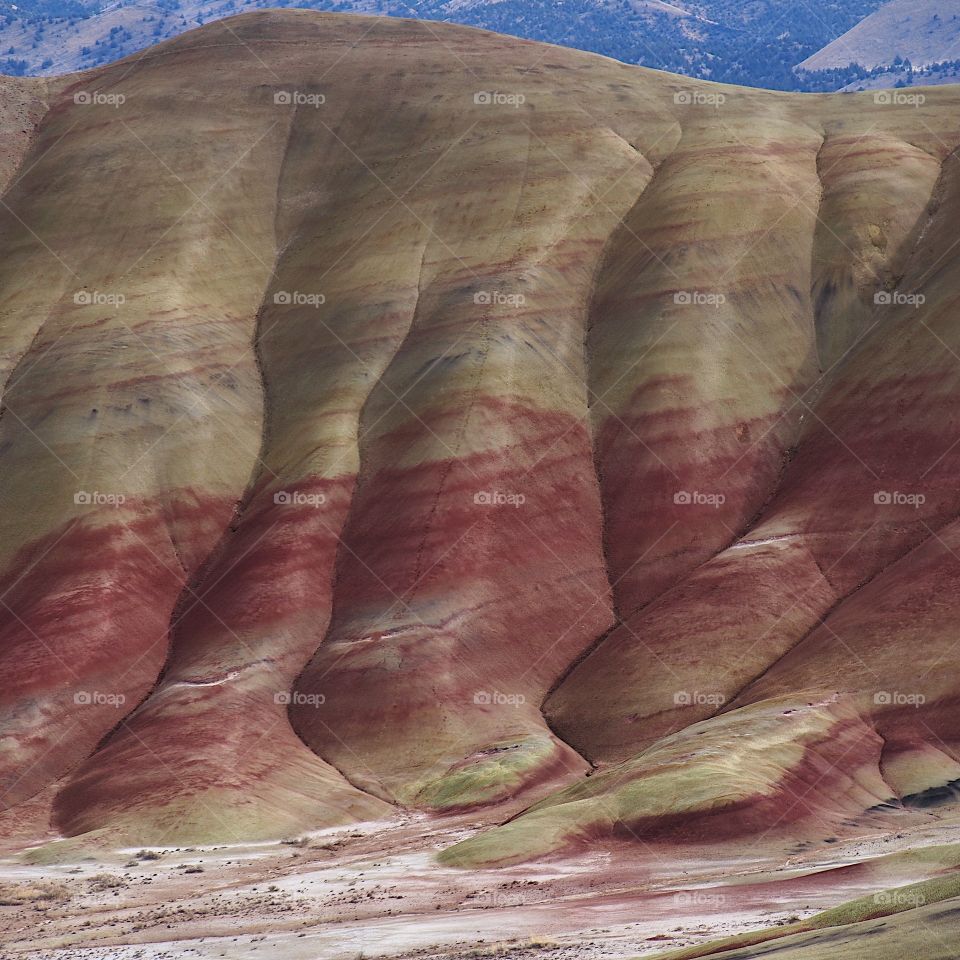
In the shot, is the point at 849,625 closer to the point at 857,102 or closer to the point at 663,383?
the point at 663,383

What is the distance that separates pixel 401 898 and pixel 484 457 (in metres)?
39.9

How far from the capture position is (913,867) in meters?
47.9

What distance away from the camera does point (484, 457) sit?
302 ft

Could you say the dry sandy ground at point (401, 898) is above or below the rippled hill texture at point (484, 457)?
above

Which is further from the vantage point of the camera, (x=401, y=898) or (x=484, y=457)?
(x=484, y=457)

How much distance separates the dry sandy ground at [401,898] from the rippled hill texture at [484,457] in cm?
284

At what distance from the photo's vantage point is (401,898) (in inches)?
2200

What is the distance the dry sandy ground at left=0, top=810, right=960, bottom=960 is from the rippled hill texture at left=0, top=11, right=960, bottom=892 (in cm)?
284

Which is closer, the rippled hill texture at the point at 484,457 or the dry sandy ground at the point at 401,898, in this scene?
the dry sandy ground at the point at 401,898

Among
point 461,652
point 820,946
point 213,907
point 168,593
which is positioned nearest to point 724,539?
point 461,652

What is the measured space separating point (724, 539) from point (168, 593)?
32.8 metres

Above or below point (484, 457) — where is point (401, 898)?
above

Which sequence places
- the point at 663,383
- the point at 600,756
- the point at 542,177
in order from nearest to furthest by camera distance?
the point at 600,756 → the point at 663,383 → the point at 542,177

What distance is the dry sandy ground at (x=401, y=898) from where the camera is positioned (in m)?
47.4
